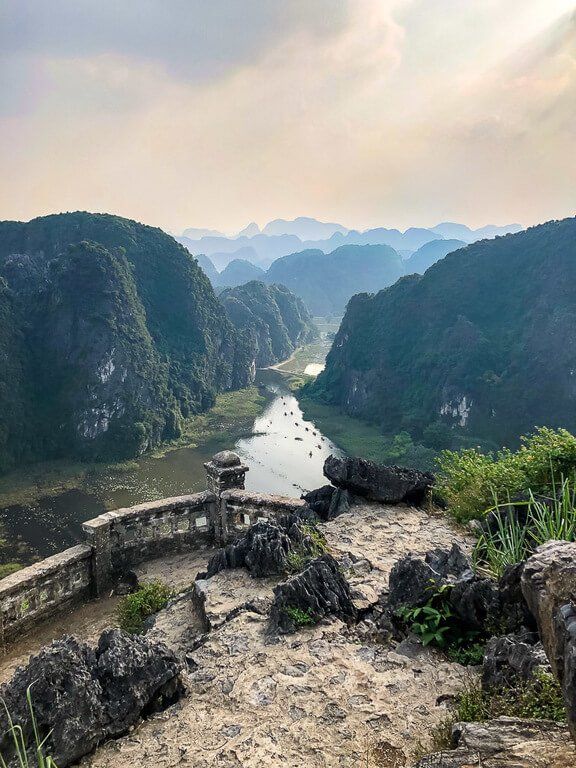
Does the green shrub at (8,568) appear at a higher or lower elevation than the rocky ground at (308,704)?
lower

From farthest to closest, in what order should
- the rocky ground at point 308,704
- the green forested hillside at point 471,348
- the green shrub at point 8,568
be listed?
the green forested hillside at point 471,348 → the green shrub at point 8,568 → the rocky ground at point 308,704

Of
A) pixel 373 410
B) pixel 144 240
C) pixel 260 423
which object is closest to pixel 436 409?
pixel 373 410

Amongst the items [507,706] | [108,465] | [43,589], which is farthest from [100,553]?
[108,465]

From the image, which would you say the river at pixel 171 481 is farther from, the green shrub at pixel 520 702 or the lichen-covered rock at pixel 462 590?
the green shrub at pixel 520 702

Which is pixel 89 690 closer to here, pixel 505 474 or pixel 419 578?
pixel 419 578

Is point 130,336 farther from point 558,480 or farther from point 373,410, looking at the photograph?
point 558,480

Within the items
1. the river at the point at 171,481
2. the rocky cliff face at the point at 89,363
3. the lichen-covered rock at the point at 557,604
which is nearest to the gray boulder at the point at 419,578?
the lichen-covered rock at the point at 557,604

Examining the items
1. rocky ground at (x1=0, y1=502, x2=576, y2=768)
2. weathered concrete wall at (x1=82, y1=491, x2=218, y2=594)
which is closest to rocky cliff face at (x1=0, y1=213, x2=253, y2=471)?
weathered concrete wall at (x1=82, y1=491, x2=218, y2=594)
